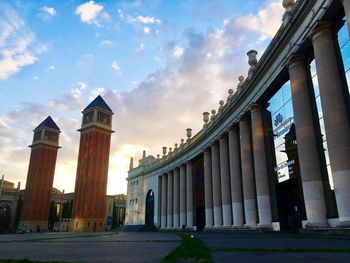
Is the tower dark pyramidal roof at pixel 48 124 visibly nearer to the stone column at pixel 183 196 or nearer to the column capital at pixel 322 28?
the stone column at pixel 183 196

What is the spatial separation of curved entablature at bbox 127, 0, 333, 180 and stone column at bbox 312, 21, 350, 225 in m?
1.41

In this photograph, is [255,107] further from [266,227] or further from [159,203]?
[159,203]

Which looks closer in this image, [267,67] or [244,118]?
[267,67]

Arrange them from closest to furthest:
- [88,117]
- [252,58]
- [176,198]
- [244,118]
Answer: [252,58] < [244,118] < [176,198] < [88,117]

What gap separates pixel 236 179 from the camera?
33406mm

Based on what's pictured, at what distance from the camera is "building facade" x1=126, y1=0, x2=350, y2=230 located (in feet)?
58.9

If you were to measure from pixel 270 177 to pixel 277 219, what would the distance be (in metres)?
3.85

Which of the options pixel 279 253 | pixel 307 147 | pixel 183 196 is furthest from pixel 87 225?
pixel 279 253

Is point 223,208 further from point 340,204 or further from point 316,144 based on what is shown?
point 340,204

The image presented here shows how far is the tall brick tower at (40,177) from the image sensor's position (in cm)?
11562

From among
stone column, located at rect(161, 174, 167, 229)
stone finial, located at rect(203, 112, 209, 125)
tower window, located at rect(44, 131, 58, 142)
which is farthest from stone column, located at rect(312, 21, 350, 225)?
tower window, located at rect(44, 131, 58, 142)

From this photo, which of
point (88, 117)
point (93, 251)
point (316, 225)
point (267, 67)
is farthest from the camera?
point (88, 117)

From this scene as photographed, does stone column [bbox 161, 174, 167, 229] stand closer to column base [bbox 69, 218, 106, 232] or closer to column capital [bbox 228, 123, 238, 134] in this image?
column capital [bbox 228, 123, 238, 134]

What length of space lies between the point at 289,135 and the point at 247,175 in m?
6.43
